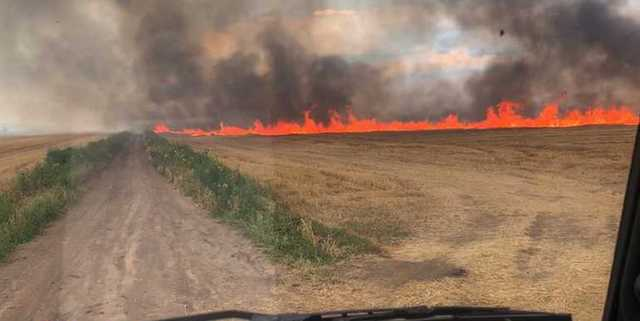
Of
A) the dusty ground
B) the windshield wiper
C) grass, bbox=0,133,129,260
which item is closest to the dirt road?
grass, bbox=0,133,129,260

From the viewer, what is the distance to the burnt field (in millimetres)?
6785

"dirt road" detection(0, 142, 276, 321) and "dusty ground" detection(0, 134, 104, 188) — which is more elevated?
"dusty ground" detection(0, 134, 104, 188)

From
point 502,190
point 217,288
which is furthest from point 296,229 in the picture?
point 502,190

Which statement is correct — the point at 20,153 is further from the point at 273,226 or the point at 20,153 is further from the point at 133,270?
the point at 133,270

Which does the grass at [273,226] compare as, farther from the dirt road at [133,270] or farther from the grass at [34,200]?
the grass at [34,200]

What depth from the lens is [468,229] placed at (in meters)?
11.1

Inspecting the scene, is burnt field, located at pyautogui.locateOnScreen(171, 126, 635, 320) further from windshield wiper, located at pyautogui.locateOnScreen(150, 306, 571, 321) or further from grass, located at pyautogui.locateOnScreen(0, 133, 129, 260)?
grass, located at pyautogui.locateOnScreen(0, 133, 129, 260)

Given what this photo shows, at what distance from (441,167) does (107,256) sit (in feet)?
63.8

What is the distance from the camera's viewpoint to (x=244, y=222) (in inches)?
434

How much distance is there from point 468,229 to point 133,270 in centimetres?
647

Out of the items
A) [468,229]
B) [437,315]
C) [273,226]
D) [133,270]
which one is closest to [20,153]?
[273,226]

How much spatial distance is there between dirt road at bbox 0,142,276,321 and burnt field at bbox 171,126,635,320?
0.98m

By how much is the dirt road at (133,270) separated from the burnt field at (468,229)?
981 mm

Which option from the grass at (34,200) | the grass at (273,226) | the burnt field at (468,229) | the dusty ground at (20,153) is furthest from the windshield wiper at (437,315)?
the dusty ground at (20,153)
